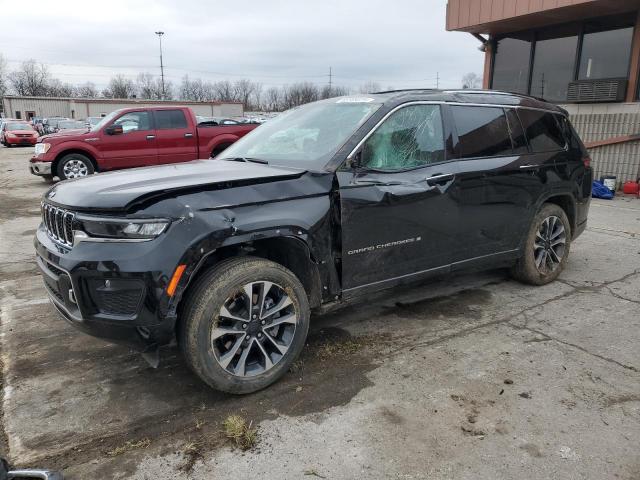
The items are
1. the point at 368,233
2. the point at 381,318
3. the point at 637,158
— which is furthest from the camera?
the point at 637,158

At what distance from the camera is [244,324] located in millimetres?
2965

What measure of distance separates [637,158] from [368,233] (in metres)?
10.5

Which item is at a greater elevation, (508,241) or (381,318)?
(508,241)

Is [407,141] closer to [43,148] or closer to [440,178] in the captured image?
[440,178]

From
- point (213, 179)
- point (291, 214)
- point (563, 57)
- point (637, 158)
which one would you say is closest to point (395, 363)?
point (291, 214)

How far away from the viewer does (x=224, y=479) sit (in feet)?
7.72

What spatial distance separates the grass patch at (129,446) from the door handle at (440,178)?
101 inches

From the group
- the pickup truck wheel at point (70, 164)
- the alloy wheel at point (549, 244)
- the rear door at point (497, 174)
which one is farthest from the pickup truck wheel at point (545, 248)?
the pickup truck wheel at point (70, 164)

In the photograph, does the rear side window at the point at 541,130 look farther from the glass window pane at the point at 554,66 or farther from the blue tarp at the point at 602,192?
the glass window pane at the point at 554,66

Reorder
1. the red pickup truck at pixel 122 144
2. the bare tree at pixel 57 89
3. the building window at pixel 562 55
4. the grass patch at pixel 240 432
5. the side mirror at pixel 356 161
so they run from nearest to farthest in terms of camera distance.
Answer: the grass patch at pixel 240 432, the side mirror at pixel 356 161, the red pickup truck at pixel 122 144, the building window at pixel 562 55, the bare tree at pixel 57 89

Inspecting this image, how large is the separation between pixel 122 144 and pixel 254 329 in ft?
30.9

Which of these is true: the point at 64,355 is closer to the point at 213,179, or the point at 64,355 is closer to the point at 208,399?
the point at 208,399

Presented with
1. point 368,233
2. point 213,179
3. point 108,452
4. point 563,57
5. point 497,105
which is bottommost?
point 108,452

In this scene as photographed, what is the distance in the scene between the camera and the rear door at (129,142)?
1109 centimetres
